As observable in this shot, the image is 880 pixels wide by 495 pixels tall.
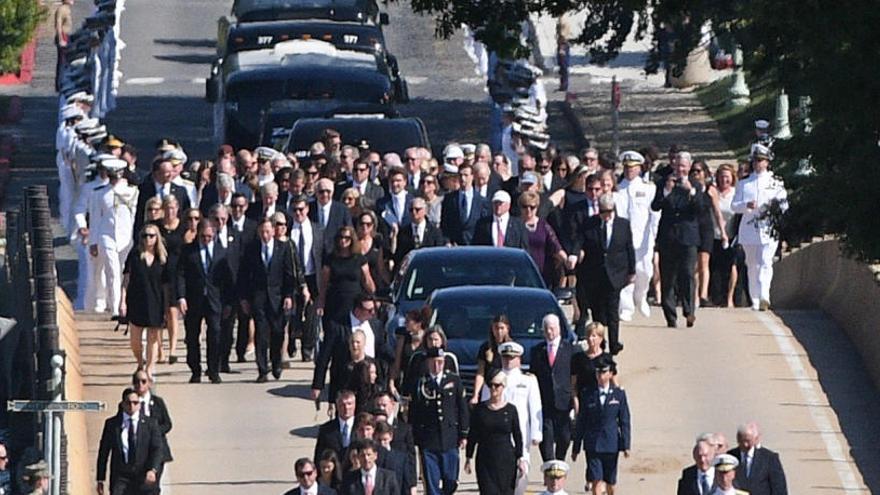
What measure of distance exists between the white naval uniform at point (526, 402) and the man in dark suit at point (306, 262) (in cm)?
509

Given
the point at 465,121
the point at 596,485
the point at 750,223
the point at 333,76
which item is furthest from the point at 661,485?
the point at 465,121

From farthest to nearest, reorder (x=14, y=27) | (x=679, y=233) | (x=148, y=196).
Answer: (x=14, y=27) < (x=679, y=233) < (x=148, y=196)

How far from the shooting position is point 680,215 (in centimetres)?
2945

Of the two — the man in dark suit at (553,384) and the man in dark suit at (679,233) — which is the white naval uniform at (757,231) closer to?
the man in dark suit at (679,233)

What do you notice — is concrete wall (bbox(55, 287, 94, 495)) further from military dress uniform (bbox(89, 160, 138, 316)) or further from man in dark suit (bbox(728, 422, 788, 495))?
man in dark suit (bbox(728, 422, 788, 495))

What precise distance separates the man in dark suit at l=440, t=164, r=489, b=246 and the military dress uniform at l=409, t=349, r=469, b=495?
6.22 meters

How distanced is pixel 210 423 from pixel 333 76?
14652 mm

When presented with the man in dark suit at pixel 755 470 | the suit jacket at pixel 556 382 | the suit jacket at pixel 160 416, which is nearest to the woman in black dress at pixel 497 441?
the suit jacket at pixel 556 382

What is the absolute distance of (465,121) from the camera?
52.2 m

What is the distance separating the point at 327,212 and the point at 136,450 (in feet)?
20.9

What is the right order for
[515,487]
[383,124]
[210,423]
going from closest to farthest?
[515,487] < [210,423] < [383,124]

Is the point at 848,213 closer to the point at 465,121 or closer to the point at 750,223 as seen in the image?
the point at 750,223

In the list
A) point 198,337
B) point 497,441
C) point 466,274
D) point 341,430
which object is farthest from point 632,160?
point 341,430

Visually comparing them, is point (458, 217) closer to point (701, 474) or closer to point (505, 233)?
point (505, 233)
